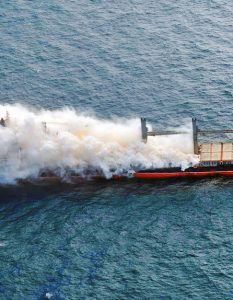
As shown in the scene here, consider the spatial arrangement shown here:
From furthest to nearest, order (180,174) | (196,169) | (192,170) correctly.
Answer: (180,174) → (192,170) → (196,169)

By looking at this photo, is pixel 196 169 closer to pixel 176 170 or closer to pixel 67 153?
pixel 176 170

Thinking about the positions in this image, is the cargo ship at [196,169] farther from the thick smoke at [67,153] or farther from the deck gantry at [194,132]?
the thick smoke at [67,153]

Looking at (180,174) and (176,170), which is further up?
(176,170)

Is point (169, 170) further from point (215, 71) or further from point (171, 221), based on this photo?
point (215, 71)

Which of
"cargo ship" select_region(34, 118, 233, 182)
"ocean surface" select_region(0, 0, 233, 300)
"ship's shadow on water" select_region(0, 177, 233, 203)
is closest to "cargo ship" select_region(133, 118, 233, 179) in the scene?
"cargo ship" select_region(34, 118, 233, 182)

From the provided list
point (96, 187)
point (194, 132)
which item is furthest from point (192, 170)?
point (96, 187)

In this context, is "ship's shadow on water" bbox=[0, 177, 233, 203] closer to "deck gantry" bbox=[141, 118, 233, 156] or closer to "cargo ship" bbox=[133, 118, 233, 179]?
"cargo ship" bbox=[133, 118, 233, 179]

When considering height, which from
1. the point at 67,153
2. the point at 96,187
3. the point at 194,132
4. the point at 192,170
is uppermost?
the point at 194,132

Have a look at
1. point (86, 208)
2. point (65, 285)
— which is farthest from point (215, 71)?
point (65, 285)
